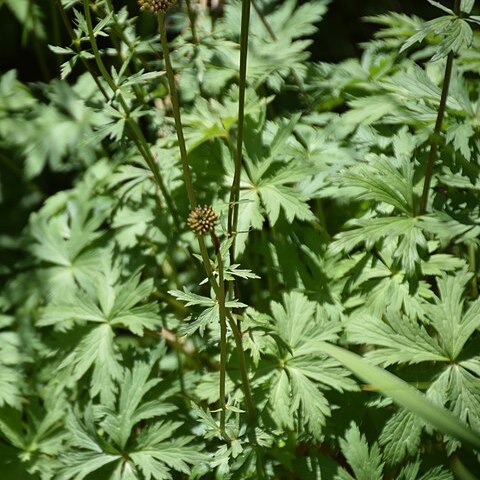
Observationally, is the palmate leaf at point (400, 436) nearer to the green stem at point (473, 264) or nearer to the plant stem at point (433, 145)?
the green stem at point (473, 264)

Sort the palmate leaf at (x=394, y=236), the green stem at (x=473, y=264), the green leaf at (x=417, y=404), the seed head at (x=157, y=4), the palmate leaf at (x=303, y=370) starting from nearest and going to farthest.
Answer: the green leaf at (x=417, y=404), the seed head at (x=157, y=4), the palmate leaf at (x=303, y=370), the palmate leaf at (x=394, y=236), the green stem at (x=473, y=264)

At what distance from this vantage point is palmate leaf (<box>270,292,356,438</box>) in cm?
154

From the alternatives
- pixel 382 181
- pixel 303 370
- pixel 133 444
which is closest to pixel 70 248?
pixel 133 444

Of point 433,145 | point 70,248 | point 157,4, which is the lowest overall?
point 70,248

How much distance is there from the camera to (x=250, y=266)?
209 centimetres

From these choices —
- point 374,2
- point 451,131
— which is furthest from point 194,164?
point 374,2

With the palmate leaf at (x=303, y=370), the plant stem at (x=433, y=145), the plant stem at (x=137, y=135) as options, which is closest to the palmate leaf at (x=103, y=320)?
the plant stem at (x=137, y=135)

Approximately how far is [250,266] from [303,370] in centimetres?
56

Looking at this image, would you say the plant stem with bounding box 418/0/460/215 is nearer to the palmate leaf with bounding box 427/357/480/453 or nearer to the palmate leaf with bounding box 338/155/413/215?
the palmate leaf with bounding box 338/155/413/215

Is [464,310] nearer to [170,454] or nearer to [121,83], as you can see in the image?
[170,454]

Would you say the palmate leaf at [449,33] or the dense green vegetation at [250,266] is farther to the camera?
the dense green vegetation at [250,266]

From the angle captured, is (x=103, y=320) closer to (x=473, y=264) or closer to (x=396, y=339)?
(x=396, y=339)

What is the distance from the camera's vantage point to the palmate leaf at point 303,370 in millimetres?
1542

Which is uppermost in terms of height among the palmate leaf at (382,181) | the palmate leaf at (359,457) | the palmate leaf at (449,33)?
the palmate leaf at (449,33)
